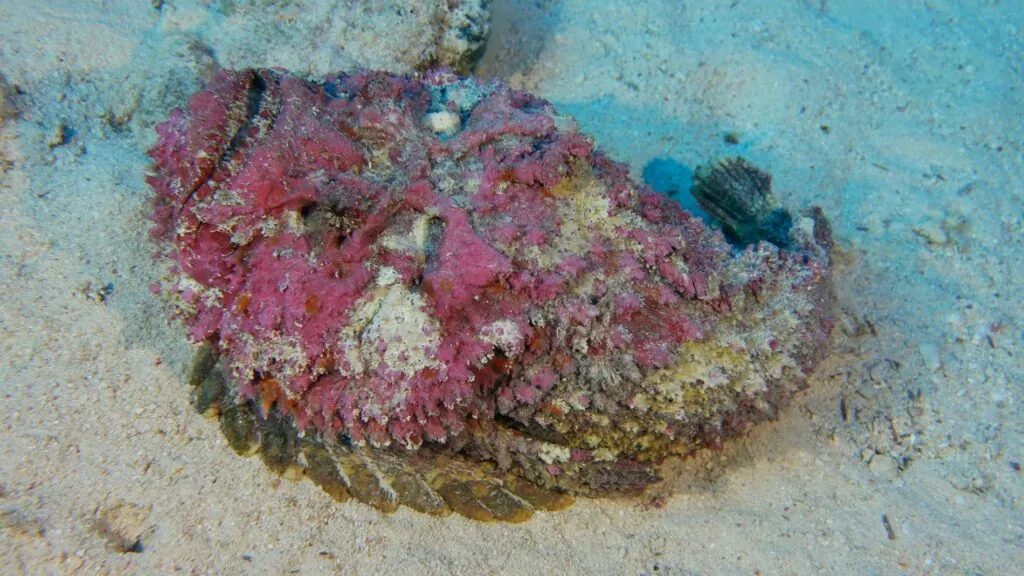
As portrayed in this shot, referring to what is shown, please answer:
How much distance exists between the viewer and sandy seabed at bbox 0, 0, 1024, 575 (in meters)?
2.42

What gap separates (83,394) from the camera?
251 centimetres

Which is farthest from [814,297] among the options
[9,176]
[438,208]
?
[9,176]

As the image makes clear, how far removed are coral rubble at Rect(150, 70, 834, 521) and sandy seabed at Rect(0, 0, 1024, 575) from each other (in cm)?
26

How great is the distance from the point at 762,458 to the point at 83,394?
316 centimetres

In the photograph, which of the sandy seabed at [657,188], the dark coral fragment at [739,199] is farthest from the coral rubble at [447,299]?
the dark coral fragment at [739,199]

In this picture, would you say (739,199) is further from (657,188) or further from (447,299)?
(447,299)

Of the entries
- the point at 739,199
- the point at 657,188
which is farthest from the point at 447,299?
the point at 657,188

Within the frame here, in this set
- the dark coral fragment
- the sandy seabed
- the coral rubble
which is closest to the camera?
the coral rubble

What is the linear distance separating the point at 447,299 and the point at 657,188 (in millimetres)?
2510

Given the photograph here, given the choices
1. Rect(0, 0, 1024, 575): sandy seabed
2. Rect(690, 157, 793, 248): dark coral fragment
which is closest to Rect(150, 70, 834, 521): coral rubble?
Rect(0, 0, 1024, 575): sandy seabed

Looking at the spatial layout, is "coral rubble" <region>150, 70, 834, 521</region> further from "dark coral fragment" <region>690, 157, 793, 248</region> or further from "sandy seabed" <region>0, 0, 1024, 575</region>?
"dark coral fragment" <region>690, 157, 793, 248</region>

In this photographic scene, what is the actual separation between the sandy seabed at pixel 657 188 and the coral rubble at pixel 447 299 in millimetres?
260

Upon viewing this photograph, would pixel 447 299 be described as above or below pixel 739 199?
below

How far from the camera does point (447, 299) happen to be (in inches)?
83.0
